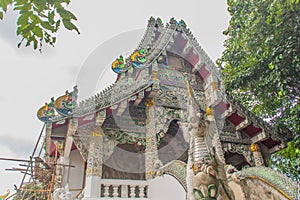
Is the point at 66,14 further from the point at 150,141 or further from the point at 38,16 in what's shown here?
the point at 150,141

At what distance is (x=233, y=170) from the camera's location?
191 inches

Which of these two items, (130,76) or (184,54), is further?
(184,54)

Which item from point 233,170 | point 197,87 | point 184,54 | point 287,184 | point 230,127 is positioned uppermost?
point 184,54

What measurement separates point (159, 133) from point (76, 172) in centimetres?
350

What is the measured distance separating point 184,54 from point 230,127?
10.6 ft

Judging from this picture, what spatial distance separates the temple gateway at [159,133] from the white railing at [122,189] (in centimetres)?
2

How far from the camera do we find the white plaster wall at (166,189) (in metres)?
6.25

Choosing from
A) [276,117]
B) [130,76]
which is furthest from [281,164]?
[130,76]

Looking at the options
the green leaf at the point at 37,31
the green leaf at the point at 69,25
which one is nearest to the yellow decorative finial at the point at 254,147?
the green leaf at the point at 69,25

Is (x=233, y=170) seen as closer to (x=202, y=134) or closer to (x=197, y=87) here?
(x=202, y=134)

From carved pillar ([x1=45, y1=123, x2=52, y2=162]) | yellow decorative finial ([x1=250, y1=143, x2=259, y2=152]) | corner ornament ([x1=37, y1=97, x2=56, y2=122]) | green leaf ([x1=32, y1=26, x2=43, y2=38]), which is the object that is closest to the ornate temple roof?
corner ornament ([x1=37, y1=97, x2=56, y2=122])

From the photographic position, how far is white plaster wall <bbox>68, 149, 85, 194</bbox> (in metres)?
8.72

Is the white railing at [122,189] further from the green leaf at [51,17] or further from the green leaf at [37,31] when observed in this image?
the green leaf at [51,17]

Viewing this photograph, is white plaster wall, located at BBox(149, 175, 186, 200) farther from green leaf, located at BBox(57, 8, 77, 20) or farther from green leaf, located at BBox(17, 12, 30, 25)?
green leaf, located at BBox(17, 12, 30, 25)
